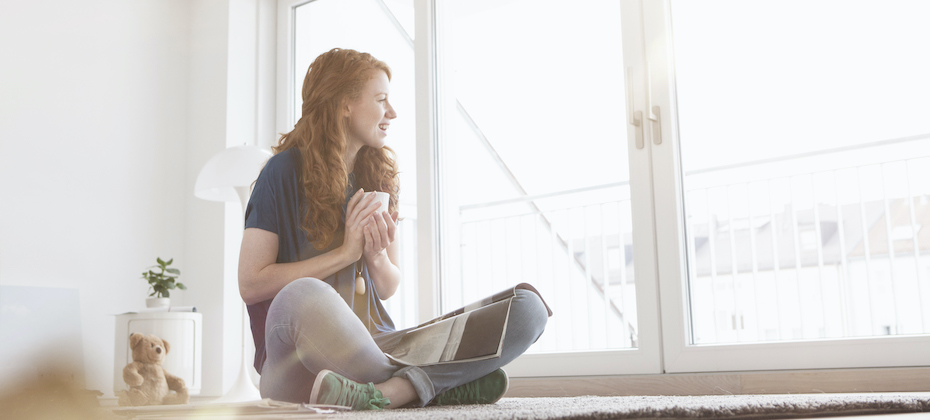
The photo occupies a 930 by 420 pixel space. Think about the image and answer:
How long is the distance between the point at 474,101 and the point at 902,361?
355 cm

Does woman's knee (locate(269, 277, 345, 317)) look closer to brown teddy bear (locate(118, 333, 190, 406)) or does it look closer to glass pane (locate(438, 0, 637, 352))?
brown teddy bear (locate(118, 333, 190, 406))

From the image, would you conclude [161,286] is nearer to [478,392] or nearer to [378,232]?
[378,232]

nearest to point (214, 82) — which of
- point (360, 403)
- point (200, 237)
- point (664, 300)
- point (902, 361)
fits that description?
point (200, 237)

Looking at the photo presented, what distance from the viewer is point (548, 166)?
4.91m

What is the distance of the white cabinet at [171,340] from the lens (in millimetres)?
2650

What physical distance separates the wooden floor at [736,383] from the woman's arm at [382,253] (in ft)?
2.96

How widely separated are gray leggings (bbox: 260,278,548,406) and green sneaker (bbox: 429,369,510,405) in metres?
0.03

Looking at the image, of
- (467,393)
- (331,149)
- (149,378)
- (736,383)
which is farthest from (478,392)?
(149,378)

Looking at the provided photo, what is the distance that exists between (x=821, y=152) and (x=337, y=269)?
3249mm

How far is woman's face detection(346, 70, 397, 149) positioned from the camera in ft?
5.55

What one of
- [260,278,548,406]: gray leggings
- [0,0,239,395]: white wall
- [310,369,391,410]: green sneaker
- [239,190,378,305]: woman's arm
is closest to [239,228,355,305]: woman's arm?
[239,190,378,305]: woman's arm

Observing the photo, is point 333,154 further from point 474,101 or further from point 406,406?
point 474,101

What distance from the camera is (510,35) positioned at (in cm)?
464

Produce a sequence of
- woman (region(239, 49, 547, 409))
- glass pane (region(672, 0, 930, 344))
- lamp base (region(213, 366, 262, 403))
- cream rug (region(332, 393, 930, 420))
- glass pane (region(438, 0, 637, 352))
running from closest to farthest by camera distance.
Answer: cream rug (region(332, 393, 930, 420)), woman (region(239, 49, 547, 409)), lamp base (region(213, 366, 262, 403)), glass pane (region(672, 0, 930, 344)), glass pane (region(438, 0, 637, 352))
